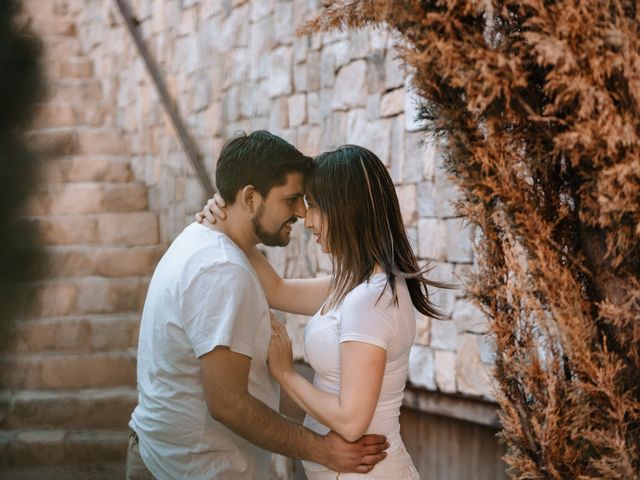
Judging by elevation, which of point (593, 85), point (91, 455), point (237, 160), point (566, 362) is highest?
point (593, 85)

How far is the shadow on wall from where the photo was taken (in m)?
1.44

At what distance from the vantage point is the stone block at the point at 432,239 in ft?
13.6

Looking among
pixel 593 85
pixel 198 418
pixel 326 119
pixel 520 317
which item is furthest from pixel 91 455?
pixel 593 85

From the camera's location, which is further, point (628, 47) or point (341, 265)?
point (341, 265)

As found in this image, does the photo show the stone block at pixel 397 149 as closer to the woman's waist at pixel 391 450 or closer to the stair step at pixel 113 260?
the woman's waist at pixel 391 450

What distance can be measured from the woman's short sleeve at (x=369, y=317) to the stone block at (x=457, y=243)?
5.55 feet

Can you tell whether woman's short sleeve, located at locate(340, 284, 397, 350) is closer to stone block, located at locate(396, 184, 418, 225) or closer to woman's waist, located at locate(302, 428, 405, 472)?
woman's waist, located at locate(302, 428, 405, 472)

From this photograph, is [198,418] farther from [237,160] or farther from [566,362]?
[566,362]

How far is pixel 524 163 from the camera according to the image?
6.64 ft

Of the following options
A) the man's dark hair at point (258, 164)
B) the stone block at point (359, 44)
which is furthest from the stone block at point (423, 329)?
the man's dark hair at point (258, 164)

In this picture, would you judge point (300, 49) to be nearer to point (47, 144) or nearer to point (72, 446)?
point (72, 446)

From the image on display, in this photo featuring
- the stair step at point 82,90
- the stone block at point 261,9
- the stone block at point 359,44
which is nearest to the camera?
the stone block at point 359,44

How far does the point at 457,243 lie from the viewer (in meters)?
4.04

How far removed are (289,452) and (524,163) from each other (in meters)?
0.98
